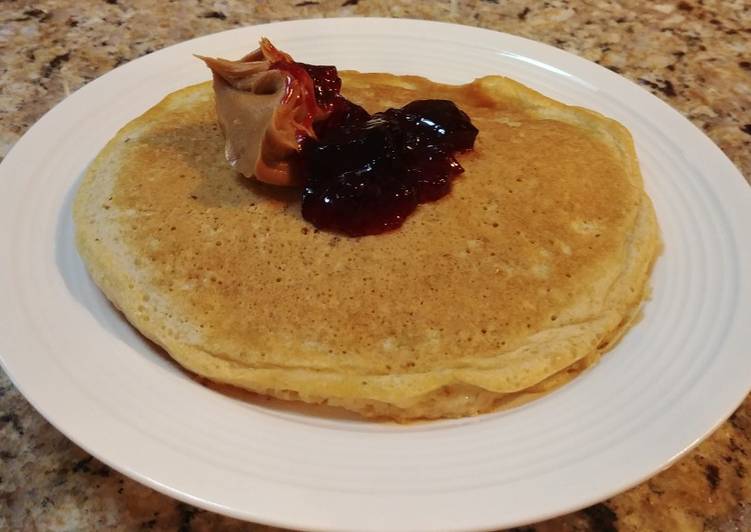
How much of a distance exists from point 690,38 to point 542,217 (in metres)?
1.77

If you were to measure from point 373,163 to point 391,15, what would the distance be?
1.59 metres

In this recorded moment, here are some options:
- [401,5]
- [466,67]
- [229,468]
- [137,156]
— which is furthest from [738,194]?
[401,5]

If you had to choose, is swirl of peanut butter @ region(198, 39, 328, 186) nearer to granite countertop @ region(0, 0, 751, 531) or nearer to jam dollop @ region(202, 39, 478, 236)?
jam dollop @ region(202, 39, 478, 236)

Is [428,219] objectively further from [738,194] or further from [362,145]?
[738,194]

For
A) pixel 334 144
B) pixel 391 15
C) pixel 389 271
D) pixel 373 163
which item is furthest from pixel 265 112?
pixel 391 15

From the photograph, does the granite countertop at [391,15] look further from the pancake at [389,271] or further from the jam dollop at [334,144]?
the jam dollop at [334,144]

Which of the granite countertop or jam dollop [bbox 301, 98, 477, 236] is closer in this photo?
the granite countertop

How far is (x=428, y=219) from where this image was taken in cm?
158

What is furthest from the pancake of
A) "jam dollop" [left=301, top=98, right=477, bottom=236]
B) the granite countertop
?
the granite countertop

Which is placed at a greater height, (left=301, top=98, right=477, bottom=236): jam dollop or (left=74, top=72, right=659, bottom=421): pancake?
(left=301, top=98, right=477, bottom=236): jam dollop

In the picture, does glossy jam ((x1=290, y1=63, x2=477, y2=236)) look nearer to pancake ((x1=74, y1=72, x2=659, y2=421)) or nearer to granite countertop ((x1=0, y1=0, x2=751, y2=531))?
pancake ((x1=74, y1=72, x2=659, y2=421))

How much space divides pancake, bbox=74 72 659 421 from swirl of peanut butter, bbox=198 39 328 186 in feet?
0.27

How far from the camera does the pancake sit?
133 cm

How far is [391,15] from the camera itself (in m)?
2.91
